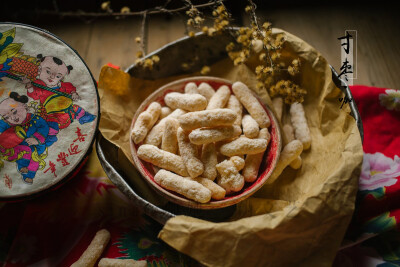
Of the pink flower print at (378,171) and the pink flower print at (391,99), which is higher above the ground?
the pink flower print at (391,99)

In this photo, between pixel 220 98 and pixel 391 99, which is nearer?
pixel 220 98

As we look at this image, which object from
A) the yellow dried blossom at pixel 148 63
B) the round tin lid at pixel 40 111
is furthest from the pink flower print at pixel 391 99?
the round tin lid at pixel 40 111

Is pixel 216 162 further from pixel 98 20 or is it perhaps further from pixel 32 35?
pixel 98 20

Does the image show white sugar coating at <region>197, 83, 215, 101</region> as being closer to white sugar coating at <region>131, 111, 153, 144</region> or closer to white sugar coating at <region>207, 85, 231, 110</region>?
white sugar coating at <region>207, 85, 231, 110</region>

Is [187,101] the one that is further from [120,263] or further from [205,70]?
[120,263]

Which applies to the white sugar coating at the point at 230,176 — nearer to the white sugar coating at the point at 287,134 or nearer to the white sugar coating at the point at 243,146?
the white sugar coating at the point at 243,146

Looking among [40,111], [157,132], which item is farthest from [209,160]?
[40,111]
